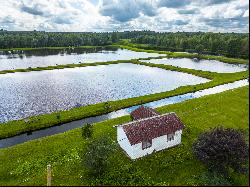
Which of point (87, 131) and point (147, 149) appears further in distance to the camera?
point (87, 131)

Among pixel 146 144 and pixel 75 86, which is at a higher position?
pixel 146 144

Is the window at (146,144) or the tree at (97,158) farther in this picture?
the window at (146,144)

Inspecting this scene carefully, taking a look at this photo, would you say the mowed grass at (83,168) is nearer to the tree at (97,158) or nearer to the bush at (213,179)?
the tree at (97,158)

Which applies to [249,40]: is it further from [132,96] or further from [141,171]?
[132,96]

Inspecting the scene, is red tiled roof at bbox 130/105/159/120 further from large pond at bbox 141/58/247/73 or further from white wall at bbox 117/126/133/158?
large pond at bbox 141/58/247/73

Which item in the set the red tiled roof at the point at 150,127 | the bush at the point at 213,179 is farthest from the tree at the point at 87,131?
the bush at the point at 213,179

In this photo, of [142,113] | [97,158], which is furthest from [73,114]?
[97,158]

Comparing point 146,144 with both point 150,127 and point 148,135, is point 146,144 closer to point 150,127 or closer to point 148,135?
point 148,135
